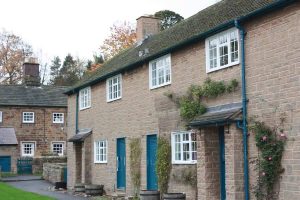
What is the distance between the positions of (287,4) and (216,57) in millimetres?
3696

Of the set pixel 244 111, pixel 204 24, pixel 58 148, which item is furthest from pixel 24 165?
pixel 244 111

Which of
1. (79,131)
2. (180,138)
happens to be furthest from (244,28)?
(79,131)

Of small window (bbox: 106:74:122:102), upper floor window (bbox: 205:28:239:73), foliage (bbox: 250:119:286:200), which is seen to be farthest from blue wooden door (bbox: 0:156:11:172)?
foliage (bbox: 250:119:286:200)

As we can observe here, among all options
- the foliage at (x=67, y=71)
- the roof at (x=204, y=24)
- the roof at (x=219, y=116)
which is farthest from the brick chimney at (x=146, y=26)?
the foliage at (x=67, y=71)

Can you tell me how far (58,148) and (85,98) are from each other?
19413 mm

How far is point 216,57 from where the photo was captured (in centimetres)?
1650

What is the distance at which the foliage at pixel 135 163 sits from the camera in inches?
847

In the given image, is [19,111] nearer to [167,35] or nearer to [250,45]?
[167,35]

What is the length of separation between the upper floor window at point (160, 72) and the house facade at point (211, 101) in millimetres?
39

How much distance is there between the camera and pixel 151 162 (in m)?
20.7

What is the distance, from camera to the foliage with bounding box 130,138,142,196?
70.6 feet

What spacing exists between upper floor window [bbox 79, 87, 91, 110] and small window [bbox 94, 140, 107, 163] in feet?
8.43

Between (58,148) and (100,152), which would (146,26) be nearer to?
(100,152)

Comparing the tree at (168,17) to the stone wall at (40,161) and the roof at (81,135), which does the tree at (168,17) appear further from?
the roof at (81,135)
